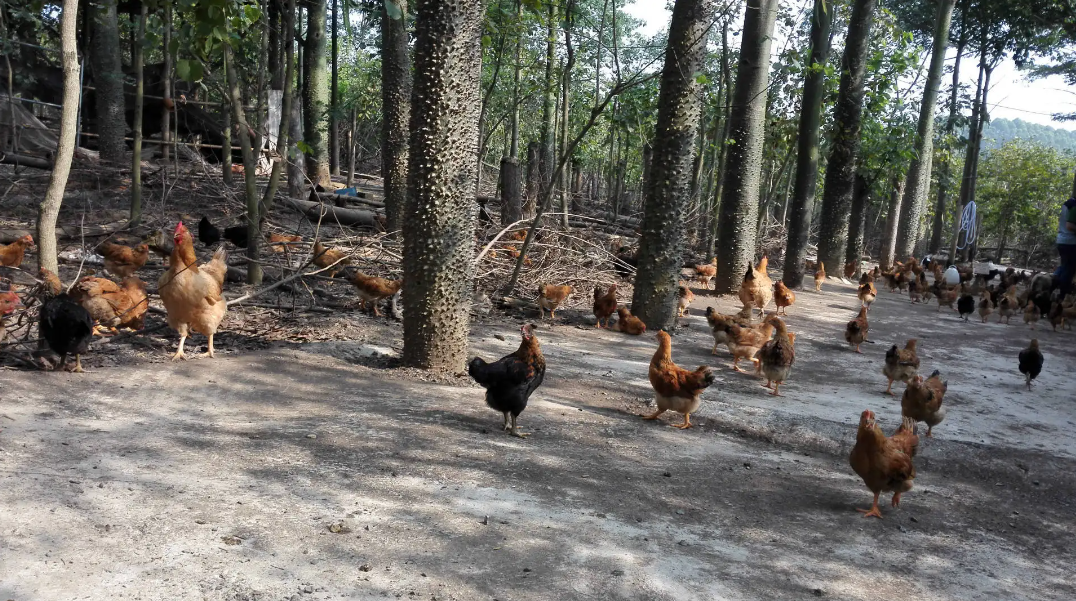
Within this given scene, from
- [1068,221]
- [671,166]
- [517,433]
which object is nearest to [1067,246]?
[1068,221]

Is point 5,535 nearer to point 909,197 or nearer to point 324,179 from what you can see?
point 324,179

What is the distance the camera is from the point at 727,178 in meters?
13.7

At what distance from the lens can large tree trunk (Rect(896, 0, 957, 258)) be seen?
73.4ft

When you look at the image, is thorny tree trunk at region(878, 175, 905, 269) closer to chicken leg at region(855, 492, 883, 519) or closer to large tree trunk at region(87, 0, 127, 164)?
chicken leg at region(855, 492, 883, 519)

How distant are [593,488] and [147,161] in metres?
17.9

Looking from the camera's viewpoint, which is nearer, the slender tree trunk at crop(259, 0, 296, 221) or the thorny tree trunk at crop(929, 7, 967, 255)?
the slender tree trunk at crop(259, 0, 296, 221)

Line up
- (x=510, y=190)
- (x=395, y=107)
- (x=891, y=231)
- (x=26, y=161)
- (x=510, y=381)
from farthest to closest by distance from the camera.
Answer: (x=891, y=231)
(x=26, y=161)
(x=510, y=190)
(x=395, y=107)
(x=510, y=381)

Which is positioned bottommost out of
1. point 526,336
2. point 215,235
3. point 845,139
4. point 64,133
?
point 526,336

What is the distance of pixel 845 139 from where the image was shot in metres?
17.2

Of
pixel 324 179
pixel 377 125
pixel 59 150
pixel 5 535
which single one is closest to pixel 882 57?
pixel 324 179

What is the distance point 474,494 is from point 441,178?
330cm

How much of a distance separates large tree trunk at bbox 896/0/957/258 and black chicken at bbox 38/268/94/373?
70.8 ft

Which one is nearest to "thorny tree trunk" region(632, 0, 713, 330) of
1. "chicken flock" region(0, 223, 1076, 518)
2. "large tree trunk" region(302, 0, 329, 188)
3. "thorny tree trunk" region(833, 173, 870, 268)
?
"chicken flock" region(0, 223, 1076, 518)

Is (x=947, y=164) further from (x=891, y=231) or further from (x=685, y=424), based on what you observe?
(x=685, y=424)
